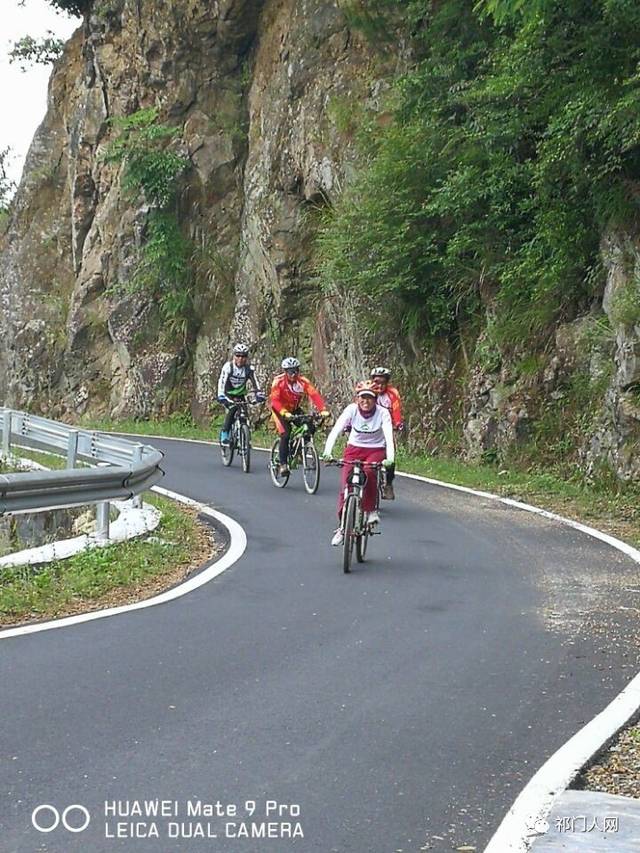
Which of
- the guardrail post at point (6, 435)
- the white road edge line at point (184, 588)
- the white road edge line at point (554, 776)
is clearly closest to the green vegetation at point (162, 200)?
the guardrail post at point (6, 435)

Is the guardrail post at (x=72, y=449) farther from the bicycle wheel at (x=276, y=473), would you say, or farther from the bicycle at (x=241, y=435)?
the bicycle at (x=241, y=435)

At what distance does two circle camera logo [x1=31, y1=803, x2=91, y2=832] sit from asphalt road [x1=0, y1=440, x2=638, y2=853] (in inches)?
0.8

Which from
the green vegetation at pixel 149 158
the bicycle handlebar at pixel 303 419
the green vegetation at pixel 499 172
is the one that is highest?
the green vegetation at pixel 149 158

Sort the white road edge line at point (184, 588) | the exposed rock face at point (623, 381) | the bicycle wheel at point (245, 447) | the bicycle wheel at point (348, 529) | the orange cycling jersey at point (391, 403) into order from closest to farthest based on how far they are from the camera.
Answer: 1. the white road edge line at point (184, 588)
2. the bicycle wheel at point (348, 529)
3. the orange cycling jersey at point (391, 403)
4. the exposed rock face at point (623, 381)
5. the bicycle wheel at point (245, 447)

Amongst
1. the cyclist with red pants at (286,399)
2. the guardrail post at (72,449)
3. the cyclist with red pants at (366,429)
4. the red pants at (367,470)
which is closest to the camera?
the red pants at (367,470)

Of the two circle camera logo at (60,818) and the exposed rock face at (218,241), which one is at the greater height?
the exposed rock face at (218,241)

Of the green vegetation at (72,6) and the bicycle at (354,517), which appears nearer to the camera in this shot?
the bicycle at (354,517)

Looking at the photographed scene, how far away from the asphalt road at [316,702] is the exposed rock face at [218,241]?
8615mm

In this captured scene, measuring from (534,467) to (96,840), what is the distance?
14807 mm

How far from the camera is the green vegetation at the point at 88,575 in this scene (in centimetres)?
861

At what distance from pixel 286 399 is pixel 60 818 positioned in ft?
42.7

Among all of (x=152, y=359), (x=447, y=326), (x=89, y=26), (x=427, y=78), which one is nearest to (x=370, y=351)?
(x=447, y=326)

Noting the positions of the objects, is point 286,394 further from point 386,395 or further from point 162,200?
point 162,200

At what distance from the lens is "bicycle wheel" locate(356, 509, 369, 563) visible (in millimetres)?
→ 10703
